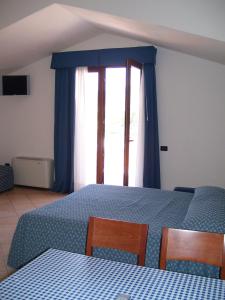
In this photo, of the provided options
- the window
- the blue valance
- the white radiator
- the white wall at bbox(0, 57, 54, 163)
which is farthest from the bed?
the white wall at bbox(0, 57, 54, 163)

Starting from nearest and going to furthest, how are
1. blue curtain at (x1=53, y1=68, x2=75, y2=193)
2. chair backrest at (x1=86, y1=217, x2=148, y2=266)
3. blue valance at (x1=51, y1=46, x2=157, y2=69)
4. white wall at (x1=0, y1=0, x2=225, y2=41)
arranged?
chair backrest at (x1=86, y1=217, x2=148, y2=266)
white wall at (x1=0, y1=0, x2=225, y2=41)
blue valance at (x1=51, y1=46, x2=157, y2=69)
blue curtain at (x1=53, y1=68, x2=75, y2=193)

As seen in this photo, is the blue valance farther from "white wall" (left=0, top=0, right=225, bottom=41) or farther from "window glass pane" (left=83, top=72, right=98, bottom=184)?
"white wall" (left=0, top=0, right=225, bottom=41)

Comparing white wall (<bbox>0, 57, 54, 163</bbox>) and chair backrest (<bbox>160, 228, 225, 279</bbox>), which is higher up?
white wall (<bbox>0, 57, 54, 163</bbox>)

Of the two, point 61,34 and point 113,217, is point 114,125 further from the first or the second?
point 113,217

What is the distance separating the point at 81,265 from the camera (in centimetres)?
159

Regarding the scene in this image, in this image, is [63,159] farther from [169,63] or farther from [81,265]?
[81,265]

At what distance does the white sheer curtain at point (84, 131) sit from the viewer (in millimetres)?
5395

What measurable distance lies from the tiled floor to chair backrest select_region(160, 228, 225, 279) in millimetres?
1843

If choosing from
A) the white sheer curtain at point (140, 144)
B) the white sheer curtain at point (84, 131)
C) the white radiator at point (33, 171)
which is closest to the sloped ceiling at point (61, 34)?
the white sheer curtain at point (84, 131)

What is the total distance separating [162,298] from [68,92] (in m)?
4.54

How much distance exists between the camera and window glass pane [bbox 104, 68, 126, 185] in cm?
530

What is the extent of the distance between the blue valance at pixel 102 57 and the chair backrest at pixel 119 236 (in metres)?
3.52

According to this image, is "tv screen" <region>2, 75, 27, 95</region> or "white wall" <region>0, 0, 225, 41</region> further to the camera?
"tv screen" <region>2, 75, 27, 95</region>

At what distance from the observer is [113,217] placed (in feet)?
8.61
